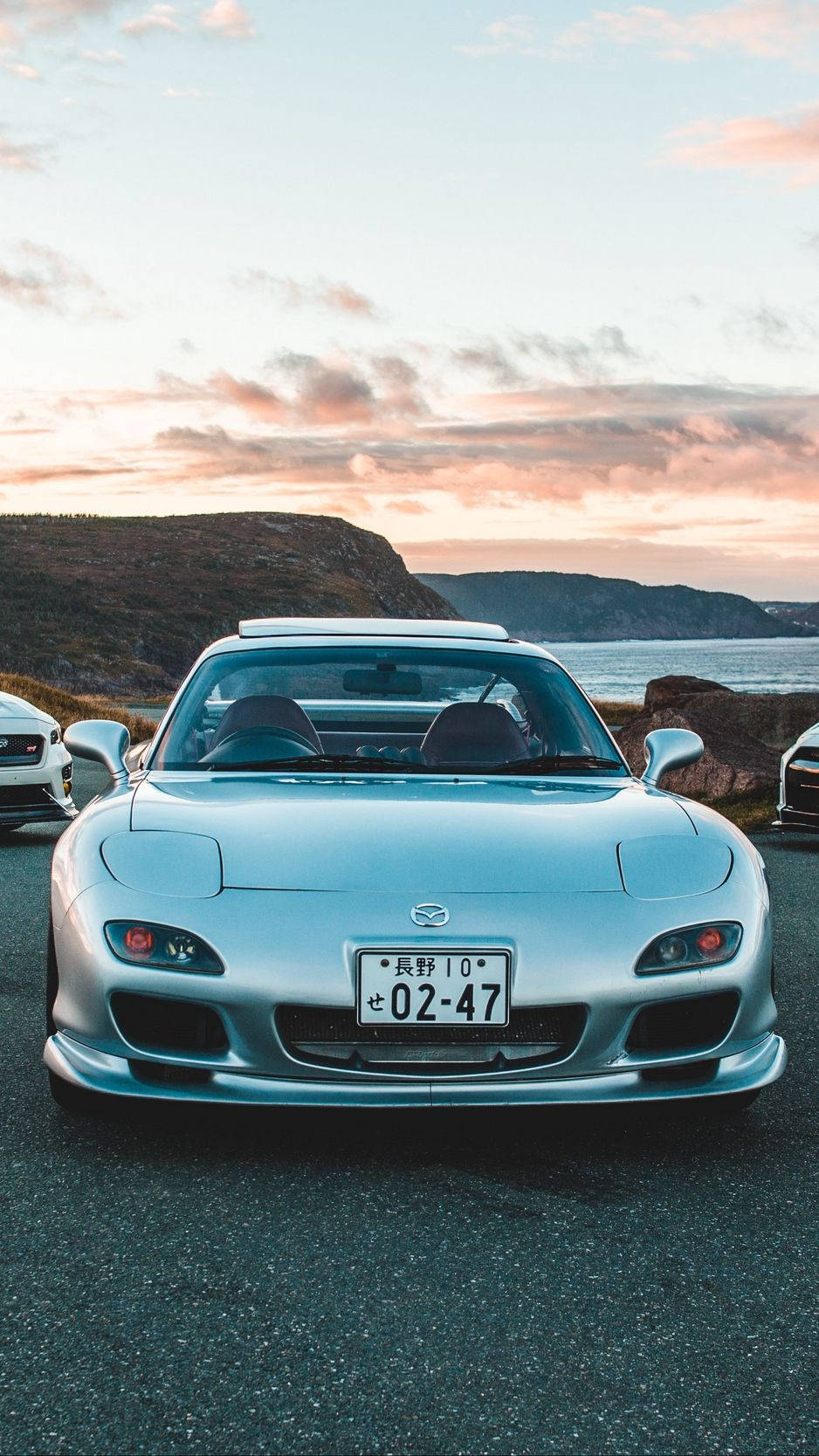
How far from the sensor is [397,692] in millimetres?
5055

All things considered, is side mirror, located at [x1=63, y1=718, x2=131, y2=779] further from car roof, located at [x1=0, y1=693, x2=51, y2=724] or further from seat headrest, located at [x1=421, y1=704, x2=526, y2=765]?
car roof, located at [x1=0, y1=693, x2=51, y2=724]

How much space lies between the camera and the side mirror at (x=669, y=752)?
4672mm

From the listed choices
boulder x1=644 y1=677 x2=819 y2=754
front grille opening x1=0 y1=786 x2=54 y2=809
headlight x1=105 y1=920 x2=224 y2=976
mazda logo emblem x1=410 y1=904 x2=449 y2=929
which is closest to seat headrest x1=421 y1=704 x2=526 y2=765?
mazda logo emblem x1=410 y1=904 x2=449 y2=929

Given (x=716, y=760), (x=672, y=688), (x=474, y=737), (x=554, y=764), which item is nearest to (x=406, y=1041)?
(x=554, y=764)

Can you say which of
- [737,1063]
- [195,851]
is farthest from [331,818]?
[737,1063]

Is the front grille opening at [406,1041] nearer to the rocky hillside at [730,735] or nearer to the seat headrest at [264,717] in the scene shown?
the seat headrest at [264,717]

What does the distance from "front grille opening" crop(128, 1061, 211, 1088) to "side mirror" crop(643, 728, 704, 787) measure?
6.39 feet

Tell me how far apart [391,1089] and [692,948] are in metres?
0.80

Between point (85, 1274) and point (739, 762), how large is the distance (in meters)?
11.1

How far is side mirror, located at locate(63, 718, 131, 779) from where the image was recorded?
186 inches

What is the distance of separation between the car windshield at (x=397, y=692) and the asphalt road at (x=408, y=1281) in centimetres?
116

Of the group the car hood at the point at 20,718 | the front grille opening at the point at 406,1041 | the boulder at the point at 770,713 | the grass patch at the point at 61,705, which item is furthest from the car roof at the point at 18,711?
the grass patch at the point at 61,705

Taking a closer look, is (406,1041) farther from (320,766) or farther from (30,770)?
(30,770)

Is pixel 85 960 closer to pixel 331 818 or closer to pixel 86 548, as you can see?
pixel 331 818
